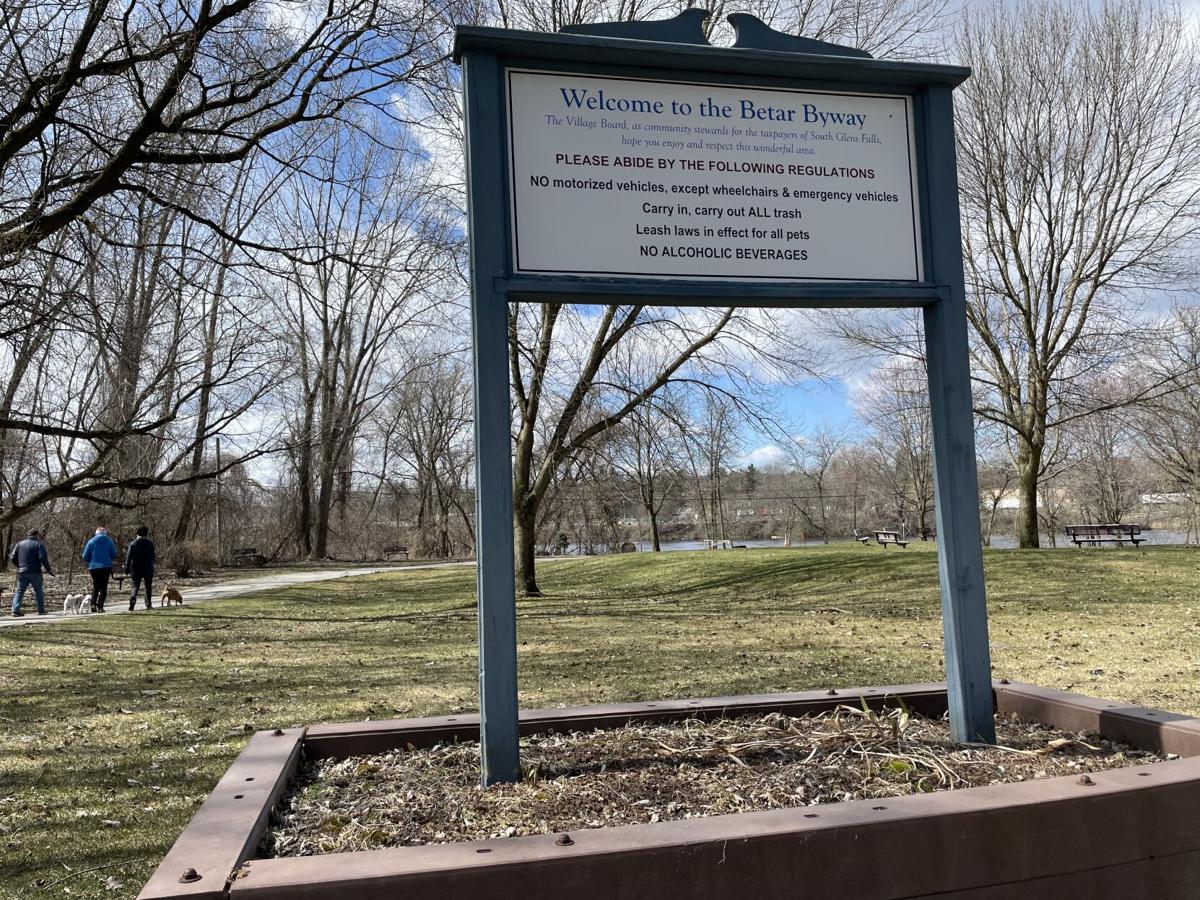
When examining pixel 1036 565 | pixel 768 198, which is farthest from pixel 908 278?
pixel 1036 565

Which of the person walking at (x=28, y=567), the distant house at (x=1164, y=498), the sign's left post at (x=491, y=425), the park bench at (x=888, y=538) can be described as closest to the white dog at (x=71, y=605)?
the person walking at (x=28, y=567)

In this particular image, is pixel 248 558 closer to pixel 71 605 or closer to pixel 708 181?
pixel 71 605

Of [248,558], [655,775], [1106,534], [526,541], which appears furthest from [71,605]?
[1106,534]

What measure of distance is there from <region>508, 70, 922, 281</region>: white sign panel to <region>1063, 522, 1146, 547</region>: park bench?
28.4 m

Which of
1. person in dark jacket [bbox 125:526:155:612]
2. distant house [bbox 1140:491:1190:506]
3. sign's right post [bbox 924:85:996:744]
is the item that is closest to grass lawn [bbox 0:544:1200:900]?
person in dark jacket [bbox 125:526:155:612]

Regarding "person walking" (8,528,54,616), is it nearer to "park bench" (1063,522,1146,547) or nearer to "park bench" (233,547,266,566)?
"park bench" (233,547,266,566)

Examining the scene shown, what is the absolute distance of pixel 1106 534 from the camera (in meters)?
29.6

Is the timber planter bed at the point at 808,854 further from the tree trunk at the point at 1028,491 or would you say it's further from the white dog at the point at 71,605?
the tree trunk at the point at 1028,491

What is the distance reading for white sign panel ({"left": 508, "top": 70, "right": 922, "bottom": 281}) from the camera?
3314 mm

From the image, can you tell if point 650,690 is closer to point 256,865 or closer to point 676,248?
point 676,248

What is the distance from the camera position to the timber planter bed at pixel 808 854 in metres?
1.93

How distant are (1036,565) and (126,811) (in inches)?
646

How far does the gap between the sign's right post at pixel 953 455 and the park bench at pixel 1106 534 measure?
28160 mm

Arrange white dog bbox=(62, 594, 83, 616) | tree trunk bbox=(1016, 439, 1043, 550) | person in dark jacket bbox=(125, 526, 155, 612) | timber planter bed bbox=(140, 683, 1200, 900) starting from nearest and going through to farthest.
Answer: timber planter bed bbox=(140, 683, 1200, 900) < white dog bbox=(62, 594, 83, 616) < person in dark jacket bbox=(125, 526, 155, 612) < tree trunk bbox=(1016, 439, 1043, 550)
